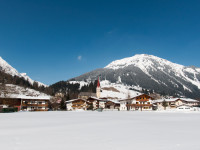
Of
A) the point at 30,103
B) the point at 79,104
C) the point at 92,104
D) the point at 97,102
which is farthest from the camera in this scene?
the point at 97,102

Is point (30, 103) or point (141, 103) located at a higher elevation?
point (30, 103)

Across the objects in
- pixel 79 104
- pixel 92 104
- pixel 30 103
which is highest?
pixel 30 103

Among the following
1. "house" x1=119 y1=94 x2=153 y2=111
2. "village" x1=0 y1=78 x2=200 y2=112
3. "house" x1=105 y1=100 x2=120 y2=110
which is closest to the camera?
"village" x1=0 y1=78 x2=200 y2=112

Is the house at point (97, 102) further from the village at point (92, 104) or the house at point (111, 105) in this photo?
the house at point (111, 105)

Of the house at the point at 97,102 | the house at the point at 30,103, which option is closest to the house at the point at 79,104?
the house at the point at 97,102

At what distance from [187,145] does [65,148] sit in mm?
5966

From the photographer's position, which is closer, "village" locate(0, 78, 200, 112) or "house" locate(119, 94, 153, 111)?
"village" locate(0, 78, 200, 112)

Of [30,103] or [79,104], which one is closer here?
[30,103]

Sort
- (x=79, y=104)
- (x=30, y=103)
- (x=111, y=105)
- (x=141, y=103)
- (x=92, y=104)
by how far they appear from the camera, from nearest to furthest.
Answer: (x=30, y=103), (x=141, y=103), (x=92, y=104), (x=79, y=104), (x=111, y=105)

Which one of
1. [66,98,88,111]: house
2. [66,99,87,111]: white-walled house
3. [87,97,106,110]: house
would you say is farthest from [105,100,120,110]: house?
[66,99,87,111]: white-walled house

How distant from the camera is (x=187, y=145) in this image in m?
8.66

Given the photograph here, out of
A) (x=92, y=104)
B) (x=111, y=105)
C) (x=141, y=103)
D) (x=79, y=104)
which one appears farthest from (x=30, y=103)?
(x=141, y=103)

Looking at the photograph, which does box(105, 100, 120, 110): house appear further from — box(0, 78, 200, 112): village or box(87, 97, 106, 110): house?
box(87, 97, 106, 110): house

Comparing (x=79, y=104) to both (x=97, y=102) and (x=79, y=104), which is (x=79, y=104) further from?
(x=97, y=102)
